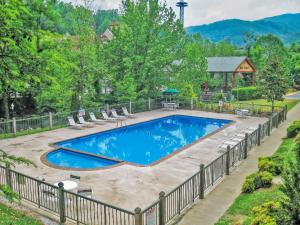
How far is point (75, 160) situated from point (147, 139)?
6.59 meters

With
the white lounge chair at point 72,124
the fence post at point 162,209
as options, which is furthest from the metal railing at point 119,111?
the fence post at point 162,209

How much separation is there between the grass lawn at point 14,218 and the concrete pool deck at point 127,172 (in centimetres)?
225

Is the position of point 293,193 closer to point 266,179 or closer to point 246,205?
point 246,205

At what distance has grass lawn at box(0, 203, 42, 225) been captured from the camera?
8238mm

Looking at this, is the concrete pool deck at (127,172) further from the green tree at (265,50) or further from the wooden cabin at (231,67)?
the green tree at (265,50)

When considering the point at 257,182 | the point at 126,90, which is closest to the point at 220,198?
the point at 257,182

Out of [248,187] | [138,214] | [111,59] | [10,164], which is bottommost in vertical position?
[248,187]

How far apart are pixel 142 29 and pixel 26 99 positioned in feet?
39.6

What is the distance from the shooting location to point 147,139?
20.9 m

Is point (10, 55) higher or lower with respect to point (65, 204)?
higher

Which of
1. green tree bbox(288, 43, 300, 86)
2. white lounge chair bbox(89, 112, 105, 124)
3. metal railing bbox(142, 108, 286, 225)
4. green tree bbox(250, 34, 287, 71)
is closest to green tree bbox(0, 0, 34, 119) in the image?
metal railing bbox(142, 108, 286, 225)

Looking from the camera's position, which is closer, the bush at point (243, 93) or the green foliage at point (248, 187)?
the green foliage at point (248, 187)

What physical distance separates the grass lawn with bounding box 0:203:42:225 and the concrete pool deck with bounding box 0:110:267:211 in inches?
88.7

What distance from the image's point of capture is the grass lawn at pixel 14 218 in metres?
8.24
